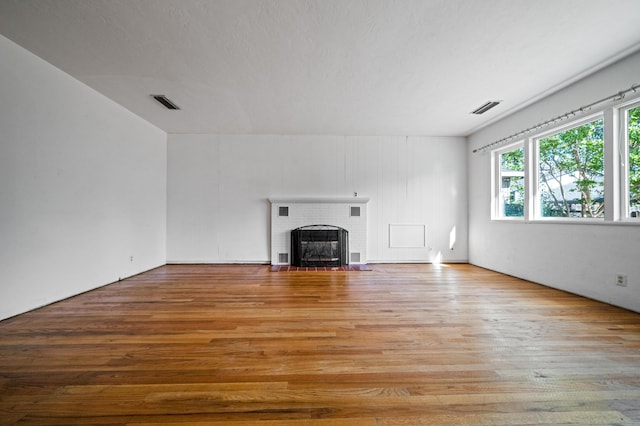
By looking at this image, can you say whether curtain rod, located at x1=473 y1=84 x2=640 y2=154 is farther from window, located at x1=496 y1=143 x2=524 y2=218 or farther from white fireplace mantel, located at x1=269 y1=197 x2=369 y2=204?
white fireplace mantel, located at x1=269 y1=197 x2=369 y2=204

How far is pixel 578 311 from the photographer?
8.58 feet

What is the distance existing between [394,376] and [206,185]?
476 centimetres

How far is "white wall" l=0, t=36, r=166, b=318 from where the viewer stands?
2479 mm

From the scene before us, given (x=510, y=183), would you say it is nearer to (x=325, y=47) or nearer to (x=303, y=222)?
(x=303, y=222)

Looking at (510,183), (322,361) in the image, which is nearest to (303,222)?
→ (510,183)

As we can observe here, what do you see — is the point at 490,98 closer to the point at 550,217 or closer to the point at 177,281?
the point at 550,217

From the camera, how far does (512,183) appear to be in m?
4.37

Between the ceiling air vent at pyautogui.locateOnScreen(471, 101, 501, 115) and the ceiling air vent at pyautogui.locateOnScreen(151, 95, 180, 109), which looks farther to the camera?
the ceiling air vent at pyautogui.locateOnScreen(471, 101, 501, 115)

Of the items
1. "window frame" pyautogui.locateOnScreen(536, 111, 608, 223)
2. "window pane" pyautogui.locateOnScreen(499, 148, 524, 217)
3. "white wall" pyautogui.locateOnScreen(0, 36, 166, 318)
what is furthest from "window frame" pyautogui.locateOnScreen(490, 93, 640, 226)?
"white wall" pyautogui.locateOnScreen(0, 36, 166, 318)

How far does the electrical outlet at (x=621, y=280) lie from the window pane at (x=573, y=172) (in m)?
0.68

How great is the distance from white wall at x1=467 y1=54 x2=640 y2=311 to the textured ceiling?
23cm

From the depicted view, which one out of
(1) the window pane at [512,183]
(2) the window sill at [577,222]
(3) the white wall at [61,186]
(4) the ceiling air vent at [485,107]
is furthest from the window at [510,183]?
(3) the white wall at [61,186]

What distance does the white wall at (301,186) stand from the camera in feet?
17.2

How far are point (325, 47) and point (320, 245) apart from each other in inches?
135
